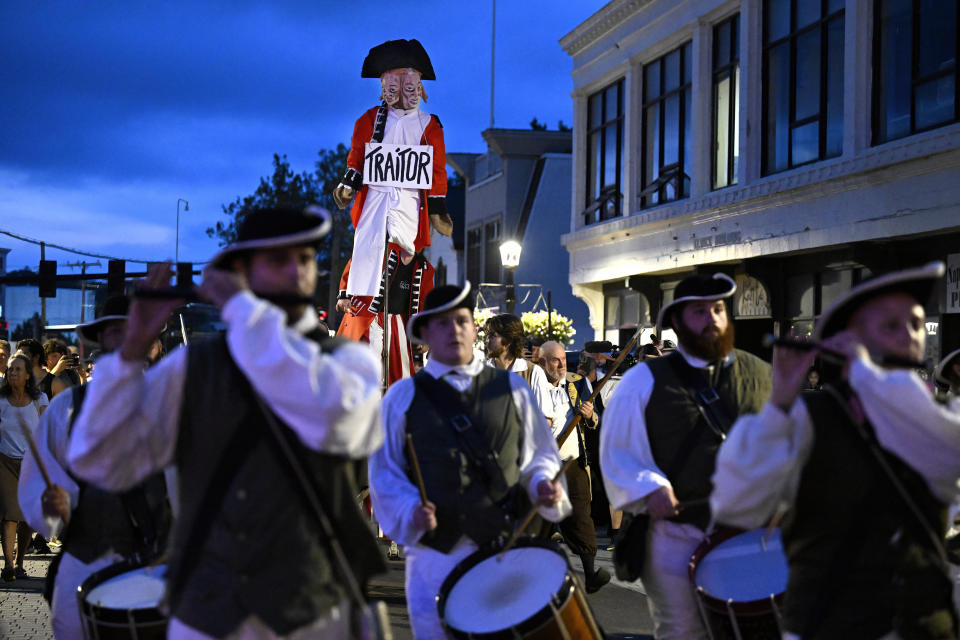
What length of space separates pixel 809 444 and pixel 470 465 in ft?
7.06

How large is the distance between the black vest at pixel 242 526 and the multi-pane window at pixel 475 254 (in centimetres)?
3535

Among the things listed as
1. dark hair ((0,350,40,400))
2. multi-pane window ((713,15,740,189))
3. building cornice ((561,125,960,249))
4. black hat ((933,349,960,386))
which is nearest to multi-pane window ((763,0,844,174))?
building cornice ((561,125,960,249))

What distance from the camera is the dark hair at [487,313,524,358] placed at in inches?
395

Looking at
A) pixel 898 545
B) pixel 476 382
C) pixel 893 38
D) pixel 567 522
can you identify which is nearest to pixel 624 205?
pixel 893 38

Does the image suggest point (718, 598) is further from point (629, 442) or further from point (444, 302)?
point (444, 302)

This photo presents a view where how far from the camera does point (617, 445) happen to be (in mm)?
5410

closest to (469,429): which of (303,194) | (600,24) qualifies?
(600,24)

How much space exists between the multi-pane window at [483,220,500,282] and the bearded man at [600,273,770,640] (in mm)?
31816

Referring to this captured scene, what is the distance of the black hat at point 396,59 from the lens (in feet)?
31.3

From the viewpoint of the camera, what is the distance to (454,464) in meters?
5.25

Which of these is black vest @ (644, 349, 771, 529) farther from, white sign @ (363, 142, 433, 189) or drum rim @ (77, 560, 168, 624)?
white sign @ (363, 142, 433, 189)

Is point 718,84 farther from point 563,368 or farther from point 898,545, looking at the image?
point 898,545

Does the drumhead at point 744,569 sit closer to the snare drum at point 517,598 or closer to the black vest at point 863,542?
the snare drum at point 517,598

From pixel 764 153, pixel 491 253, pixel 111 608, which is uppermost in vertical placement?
pixel 764 153
